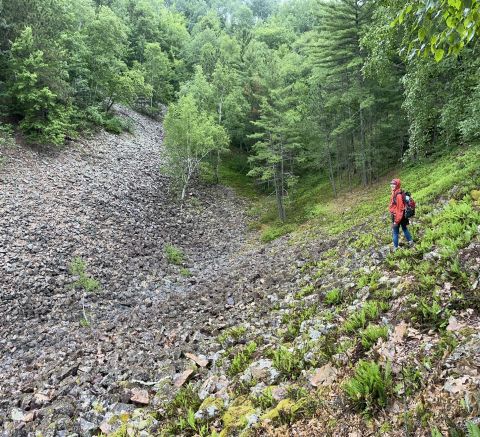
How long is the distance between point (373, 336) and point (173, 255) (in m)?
15.6

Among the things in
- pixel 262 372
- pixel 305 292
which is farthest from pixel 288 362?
pixel 305 292

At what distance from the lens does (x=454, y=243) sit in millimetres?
7754

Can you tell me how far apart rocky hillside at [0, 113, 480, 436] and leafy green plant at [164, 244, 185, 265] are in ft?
0.28

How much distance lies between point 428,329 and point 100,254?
16139 mm

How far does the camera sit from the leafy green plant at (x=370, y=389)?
4484 millimetres

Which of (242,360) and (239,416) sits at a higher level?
(239,416)

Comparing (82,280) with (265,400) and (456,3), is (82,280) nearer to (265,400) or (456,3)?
(265,400)

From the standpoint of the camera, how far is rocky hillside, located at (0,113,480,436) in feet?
15.8

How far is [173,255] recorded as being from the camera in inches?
796

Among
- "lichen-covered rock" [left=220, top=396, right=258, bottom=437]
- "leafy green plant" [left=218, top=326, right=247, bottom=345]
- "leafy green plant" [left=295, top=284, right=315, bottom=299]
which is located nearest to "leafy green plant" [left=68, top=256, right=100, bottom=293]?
"leafy green plant" [left=218, top=326, right=247, bottom=345]

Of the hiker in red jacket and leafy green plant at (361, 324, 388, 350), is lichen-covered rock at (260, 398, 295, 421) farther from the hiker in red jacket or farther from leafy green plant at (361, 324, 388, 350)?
the hiker in red jacket

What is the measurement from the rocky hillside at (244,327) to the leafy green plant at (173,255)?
0.28ft

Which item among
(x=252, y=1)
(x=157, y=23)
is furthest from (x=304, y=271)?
(x=252, y=1)

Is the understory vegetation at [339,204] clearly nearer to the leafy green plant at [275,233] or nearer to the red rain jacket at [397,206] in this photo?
the leafy green plant at [275,233]
